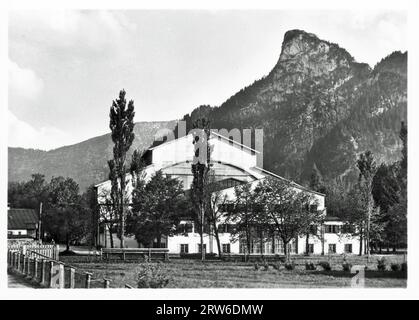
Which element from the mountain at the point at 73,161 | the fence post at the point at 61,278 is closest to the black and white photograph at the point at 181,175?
the fence post at the point at 61,278

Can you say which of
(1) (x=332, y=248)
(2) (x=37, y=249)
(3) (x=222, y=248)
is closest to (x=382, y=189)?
(1) (x=332, y=248)

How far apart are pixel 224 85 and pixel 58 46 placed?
368 inches

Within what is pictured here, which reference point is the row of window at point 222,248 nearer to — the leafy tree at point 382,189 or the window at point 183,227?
the window at point 183,227

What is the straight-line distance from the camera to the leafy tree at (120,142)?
107ft

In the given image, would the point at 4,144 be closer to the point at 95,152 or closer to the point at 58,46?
the point at 58,46

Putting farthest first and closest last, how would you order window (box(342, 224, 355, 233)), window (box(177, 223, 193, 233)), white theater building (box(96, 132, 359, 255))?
white theater building (box(96, 132, 359, 255)), window (box(342, 224, 355, 233)), window (box(177, 223, 193, 233))

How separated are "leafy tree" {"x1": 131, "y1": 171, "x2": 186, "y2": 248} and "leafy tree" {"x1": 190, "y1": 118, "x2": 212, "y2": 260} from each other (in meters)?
5.48

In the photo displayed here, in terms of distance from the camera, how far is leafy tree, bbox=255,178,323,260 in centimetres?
3762

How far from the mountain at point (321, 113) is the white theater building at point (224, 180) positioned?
1890 centimetres

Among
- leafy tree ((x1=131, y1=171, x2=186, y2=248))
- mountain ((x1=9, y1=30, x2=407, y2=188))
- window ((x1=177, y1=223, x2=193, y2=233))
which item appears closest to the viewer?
leafy tree ((x1=131, y1=171, x2=186, y2=248))

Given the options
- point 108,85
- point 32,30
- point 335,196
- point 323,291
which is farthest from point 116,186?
point 335,196

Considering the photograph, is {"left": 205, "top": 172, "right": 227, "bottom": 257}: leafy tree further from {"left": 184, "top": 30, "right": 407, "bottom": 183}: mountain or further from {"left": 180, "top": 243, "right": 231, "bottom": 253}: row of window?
{"left": 184, "top": 30, "right": 407, "bottom": 183}: mountain

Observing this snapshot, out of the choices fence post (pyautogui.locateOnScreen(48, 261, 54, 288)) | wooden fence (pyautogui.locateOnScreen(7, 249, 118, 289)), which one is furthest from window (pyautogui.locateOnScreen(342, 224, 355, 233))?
fence post (pyautogui.locateOnScreen(48, 261, 54, 288))

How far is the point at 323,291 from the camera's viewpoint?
15.1m
